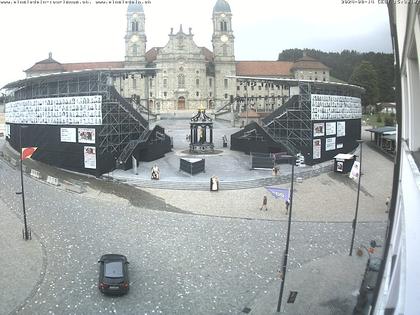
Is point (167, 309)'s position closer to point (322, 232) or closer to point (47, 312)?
point (47, 312)

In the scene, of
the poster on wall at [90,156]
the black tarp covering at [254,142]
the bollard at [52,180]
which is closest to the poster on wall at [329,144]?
the black tarp covering at [254,142]

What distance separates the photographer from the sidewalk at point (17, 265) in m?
14.0

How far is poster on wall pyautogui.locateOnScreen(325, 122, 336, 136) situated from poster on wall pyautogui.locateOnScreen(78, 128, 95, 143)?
2161 centimetres

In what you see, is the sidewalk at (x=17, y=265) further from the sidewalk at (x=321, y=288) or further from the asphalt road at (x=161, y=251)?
the sidewalk at (x=321, y=288)

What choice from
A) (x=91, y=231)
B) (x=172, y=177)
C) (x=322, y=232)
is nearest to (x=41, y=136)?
(x=172, y=177)

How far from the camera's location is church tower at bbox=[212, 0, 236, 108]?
93500 mm

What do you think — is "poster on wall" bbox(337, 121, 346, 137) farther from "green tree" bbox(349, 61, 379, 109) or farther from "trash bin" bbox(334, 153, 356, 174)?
"green tree" bbox(349, 61, 379, 109)

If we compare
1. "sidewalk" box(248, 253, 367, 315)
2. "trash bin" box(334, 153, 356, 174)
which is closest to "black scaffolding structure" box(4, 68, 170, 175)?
"trash bin" box(334, 153, 356, 174)

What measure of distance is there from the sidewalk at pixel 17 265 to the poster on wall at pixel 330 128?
28.8m

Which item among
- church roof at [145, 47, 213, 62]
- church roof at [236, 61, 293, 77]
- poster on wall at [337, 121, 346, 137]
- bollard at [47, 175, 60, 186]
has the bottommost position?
bollard at [47, 175, 60, 186]

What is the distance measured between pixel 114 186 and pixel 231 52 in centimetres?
6864

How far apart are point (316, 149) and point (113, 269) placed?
93.1 feet

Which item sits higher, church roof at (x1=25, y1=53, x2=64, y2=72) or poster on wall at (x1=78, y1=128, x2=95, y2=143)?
church roof at (x1=25, y1=53, x2=64, y2=72)

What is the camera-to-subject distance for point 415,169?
6.38m
